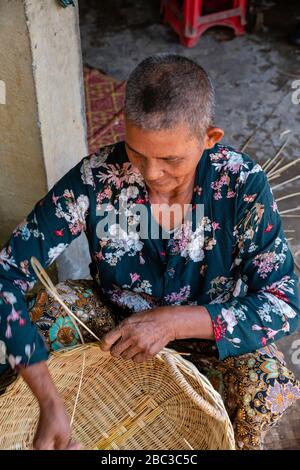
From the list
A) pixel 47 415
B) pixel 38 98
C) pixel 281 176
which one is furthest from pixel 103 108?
pixel 47 415

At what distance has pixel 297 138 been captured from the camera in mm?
3332

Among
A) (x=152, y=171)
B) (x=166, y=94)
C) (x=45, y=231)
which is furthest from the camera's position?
(x=45, y=231)

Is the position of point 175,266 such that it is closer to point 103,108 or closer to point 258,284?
point 258,284

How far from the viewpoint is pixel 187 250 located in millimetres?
1671

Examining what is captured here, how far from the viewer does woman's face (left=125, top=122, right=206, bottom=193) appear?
1367 mm

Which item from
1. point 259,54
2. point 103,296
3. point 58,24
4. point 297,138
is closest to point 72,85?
point 58,24

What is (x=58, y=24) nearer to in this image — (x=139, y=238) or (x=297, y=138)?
(x=139, y=238)

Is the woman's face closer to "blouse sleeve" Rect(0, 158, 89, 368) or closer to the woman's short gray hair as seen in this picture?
the woman's short gray hair

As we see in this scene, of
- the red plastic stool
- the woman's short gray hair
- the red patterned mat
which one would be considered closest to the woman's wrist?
the woman's short gray hair

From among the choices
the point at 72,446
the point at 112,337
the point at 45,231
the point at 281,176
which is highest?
the point at 45,231

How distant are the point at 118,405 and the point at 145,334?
0.35m

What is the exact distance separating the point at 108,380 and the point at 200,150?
72cm

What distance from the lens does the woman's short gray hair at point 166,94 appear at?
1.33 metres

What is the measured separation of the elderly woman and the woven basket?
95mm
